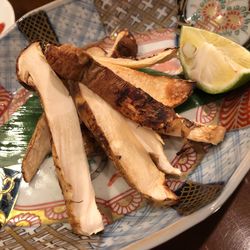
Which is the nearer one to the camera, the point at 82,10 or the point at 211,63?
the point at 211,63

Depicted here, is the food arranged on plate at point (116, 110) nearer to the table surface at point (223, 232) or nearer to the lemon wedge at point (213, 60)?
the lemon wedge at point (213, 60)

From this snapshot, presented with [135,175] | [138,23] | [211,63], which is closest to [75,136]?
[135,175]

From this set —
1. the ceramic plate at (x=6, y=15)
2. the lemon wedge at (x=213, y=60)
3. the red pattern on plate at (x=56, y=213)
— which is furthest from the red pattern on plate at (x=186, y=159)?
the ceramic plate at (x=6, y=15)

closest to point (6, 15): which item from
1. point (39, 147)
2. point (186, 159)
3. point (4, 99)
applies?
point (4, 99)

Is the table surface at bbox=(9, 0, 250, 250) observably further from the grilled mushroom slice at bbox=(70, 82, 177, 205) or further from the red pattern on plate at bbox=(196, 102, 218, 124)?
the red pattern on plate at bbox=(196, 102, 218, 124)

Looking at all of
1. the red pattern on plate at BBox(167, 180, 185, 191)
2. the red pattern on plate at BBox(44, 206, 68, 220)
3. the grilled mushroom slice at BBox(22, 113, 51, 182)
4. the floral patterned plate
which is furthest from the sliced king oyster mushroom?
the floral patterned plate

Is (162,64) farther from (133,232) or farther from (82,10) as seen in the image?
(133,232)

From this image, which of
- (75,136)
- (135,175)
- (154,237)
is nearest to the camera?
(154,237)
